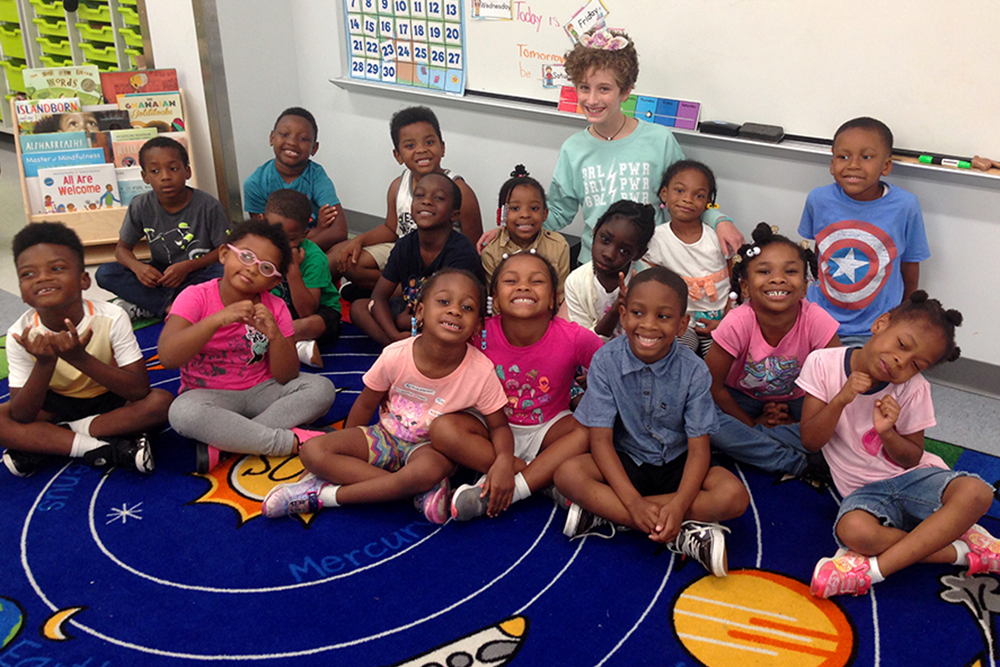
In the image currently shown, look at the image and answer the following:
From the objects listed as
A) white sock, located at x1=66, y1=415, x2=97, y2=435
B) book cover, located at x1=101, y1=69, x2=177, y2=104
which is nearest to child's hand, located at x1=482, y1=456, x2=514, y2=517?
white sock, located at x1=66, y1=415, x2=97, y2=435

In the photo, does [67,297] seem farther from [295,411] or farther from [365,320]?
[365,320]

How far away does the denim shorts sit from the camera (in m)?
1.76

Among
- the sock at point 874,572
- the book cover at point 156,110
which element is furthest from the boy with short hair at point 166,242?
the sock at point 874,572

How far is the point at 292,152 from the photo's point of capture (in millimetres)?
3242

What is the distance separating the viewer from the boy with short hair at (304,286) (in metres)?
2.71

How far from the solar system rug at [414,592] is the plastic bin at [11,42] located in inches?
162

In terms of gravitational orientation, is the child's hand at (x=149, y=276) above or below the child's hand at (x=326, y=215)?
below

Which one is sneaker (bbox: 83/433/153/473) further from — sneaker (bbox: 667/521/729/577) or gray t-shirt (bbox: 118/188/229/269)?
sneaker (bbox: 667/521/729/577)

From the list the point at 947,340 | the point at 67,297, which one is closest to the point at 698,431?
the point at 947,340

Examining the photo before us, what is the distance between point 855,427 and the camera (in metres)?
1.89

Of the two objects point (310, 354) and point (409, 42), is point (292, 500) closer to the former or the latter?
point (310, 354)

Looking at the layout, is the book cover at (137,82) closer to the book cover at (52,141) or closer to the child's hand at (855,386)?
the book cover at (52,141)

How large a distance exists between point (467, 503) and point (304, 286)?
46.1 inches

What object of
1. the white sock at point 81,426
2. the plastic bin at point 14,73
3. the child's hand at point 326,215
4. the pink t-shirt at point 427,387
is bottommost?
the white sock at point 81,426
